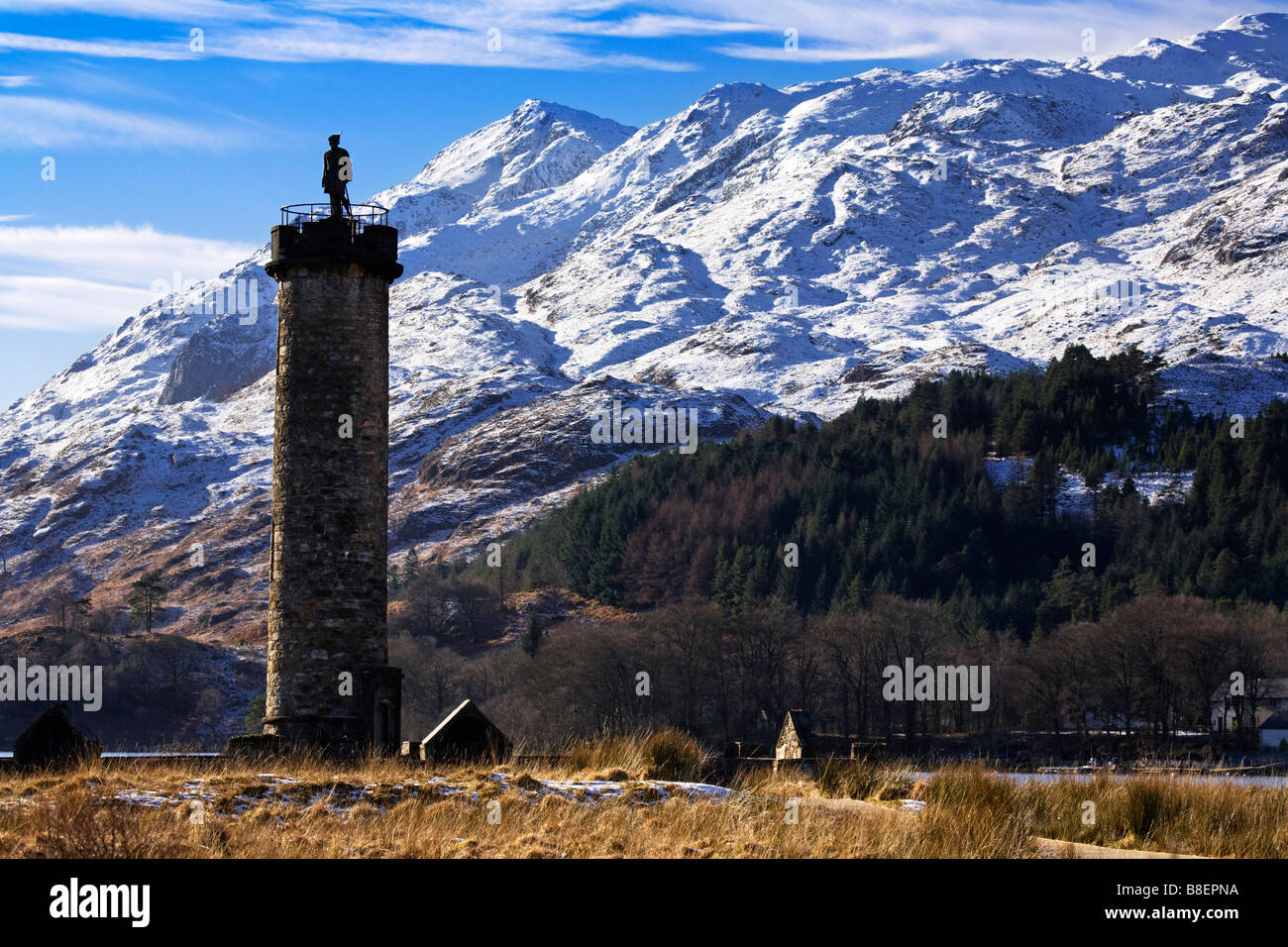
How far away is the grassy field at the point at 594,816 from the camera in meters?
17.0

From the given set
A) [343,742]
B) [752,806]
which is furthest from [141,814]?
[343,742]

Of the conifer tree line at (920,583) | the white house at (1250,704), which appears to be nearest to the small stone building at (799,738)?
the conifer tree line at (920,583)

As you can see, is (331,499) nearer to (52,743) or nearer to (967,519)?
(52,743)

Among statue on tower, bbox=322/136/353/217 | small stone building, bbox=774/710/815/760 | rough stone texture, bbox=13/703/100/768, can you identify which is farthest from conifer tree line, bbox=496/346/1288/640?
rough stone texture, bbox=13/703/100/768

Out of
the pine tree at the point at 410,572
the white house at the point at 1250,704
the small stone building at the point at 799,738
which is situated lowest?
the white house at the point at 1250,704

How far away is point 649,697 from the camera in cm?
10756

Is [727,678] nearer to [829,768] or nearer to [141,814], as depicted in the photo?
[829,768]

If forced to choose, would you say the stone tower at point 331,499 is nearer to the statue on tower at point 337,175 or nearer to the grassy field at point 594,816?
the statue on tower at point 337,175

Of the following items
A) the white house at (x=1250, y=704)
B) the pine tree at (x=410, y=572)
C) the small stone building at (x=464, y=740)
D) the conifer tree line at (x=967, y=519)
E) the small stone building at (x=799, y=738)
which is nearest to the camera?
the small stone building at (x=464, y=740)

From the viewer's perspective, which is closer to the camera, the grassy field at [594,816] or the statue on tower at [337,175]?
the grassy field at [594,816]

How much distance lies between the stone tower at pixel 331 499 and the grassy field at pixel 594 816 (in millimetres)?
7137

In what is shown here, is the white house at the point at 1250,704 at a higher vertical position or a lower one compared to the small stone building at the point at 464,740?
lower

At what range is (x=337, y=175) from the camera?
35.0 meters
